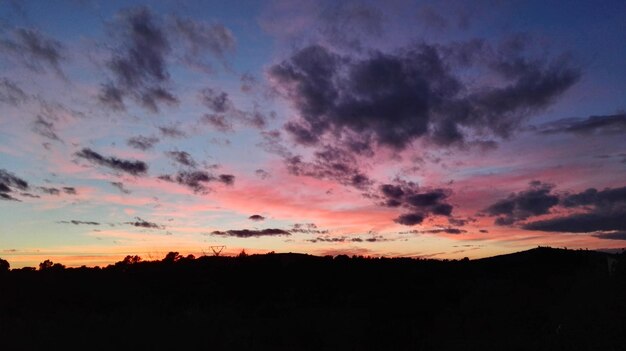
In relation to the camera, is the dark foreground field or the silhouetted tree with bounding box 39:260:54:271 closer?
the dark foreground field

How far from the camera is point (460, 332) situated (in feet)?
82.0

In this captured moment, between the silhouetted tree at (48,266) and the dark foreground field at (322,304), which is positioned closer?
the dark foreground field at (322,304)

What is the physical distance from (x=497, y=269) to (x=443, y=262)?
177 inches

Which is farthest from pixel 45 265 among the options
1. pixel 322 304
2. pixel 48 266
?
pixel 322 304

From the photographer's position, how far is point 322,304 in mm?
30453

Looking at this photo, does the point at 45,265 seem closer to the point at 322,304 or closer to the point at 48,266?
the point at 48,266

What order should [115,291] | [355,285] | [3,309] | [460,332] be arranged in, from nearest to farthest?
1. [460,332]
2. [3,309]
3. [115,291]
4. [355,285]

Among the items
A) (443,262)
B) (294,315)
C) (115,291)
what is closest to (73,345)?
(294,315)

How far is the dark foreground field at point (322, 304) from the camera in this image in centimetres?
2003

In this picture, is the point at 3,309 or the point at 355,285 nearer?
the point at 3,309

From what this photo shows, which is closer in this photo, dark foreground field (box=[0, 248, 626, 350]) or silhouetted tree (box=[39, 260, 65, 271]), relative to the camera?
dark foreground field (box=[0, 248, 626, 350])

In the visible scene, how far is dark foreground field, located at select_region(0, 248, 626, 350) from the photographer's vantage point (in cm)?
2003

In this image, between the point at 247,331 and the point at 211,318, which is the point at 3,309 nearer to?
the point at 211,318

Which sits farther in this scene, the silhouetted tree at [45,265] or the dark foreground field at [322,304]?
the silhouetted tree at [45,265]
